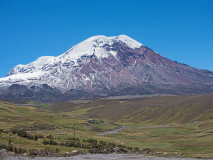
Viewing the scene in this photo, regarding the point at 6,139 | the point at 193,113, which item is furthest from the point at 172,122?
the point at 6,139

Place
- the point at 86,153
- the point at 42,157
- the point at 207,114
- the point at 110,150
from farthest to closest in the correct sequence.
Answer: the point at 207,114 → the point at 110,150 → the point at 86,153 → the point at 42,157

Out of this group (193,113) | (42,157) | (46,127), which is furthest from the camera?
(193,113)

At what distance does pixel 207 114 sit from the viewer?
18412 centimetres

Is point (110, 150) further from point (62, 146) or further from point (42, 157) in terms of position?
point (42, 157)

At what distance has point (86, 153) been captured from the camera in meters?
62.6

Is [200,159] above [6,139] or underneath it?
underneath

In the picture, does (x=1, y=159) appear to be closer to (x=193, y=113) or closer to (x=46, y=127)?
(x=46, y=127)

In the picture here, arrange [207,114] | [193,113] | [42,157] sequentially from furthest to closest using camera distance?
[193,113], [207,114], [42,157]

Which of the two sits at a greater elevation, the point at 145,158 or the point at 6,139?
the point at 6,139

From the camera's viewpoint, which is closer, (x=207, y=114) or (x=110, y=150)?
(x=110, y=150)

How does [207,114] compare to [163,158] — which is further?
[207,114]

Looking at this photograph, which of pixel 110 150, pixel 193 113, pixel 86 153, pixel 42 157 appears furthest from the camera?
pixel 193 113

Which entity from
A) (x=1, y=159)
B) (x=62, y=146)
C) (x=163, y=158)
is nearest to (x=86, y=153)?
(x=62, y=146)

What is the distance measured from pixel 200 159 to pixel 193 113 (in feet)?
475
